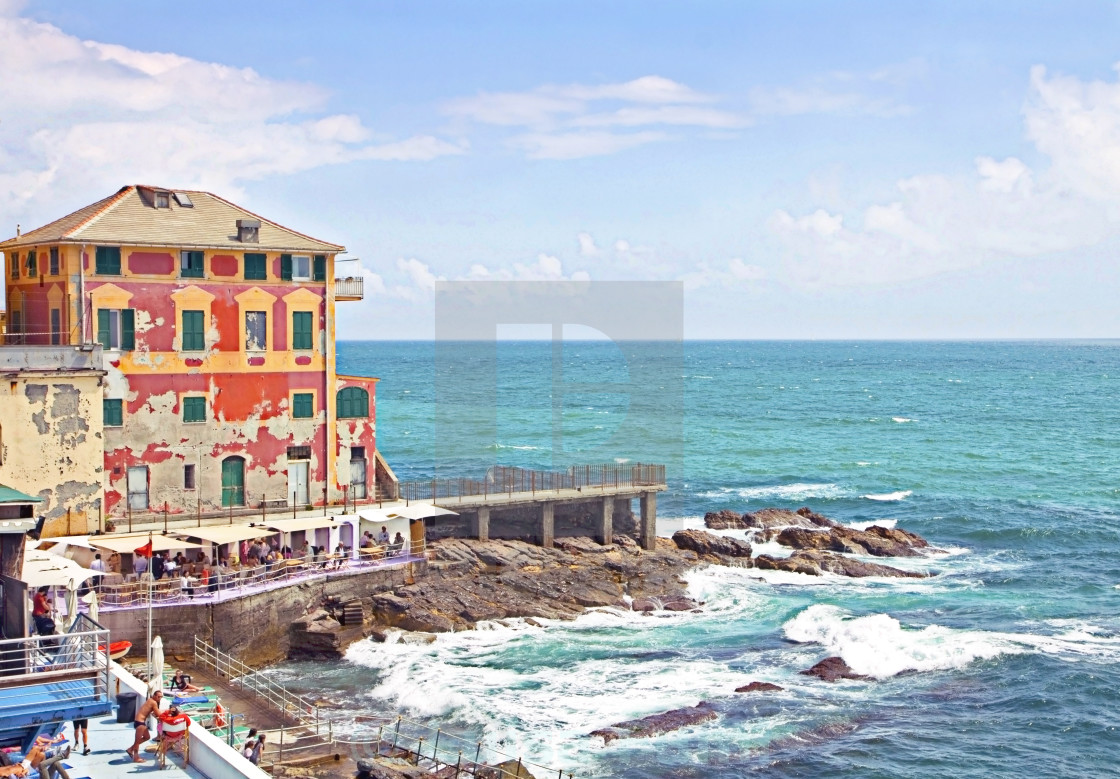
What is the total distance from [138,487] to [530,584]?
1412 centimetres

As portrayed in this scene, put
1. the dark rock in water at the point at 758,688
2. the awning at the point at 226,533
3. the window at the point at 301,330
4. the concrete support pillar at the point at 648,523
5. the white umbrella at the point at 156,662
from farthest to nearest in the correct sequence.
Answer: the concrete support pillar at the point at 648,523, the window at the point at 301,330, the awning at the point at 226,533, the dark rock in water at the point at 758,688, the white umbrella at the point at 156,662

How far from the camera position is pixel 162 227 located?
4431 centimetres

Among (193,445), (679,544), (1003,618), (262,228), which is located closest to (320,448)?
(193,445)

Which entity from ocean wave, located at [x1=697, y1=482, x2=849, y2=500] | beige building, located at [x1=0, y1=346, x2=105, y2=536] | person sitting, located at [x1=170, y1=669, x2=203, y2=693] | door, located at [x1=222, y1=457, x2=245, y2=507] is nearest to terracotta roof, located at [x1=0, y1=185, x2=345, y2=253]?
beige building, located at [x1=0, y1=346, x2=105, y2=536]

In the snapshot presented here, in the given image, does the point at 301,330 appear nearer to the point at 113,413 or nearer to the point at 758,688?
the point at 113,413

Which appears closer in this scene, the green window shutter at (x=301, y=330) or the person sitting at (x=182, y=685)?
the person sitting at (x=182, y=685)

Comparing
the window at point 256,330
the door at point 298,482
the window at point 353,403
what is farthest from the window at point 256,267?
the door at point 298,482

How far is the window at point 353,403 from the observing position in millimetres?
48750

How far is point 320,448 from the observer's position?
47.5 metres

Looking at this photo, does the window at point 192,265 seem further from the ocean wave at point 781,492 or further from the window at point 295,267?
the ocean wave at point 781,492

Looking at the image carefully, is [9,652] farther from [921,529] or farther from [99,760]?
[921,529]

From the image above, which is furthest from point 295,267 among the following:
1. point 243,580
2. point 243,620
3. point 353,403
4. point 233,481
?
point 243,620

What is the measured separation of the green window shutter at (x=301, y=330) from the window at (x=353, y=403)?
2635mm

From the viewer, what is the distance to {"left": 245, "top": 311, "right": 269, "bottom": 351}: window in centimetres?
4553
